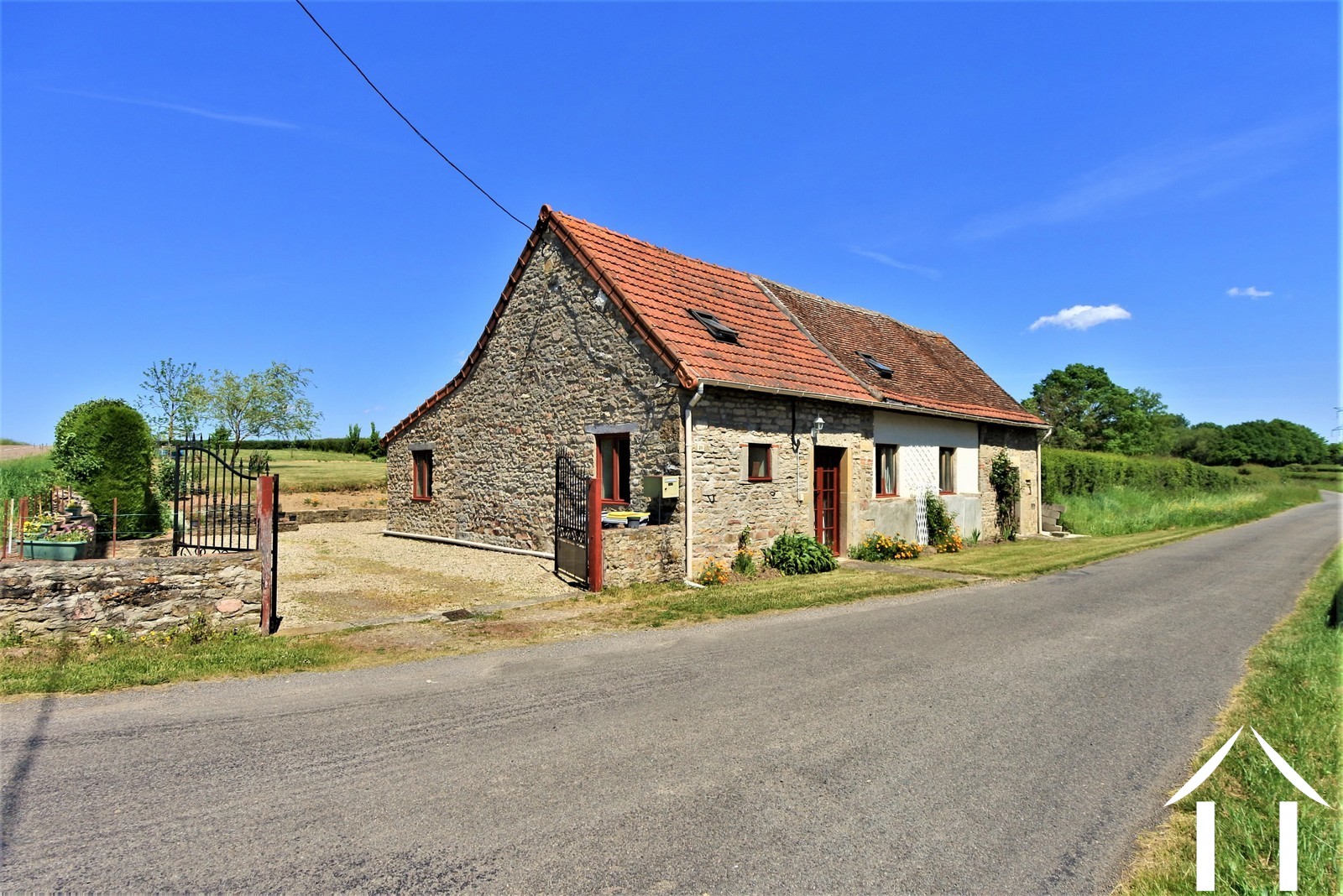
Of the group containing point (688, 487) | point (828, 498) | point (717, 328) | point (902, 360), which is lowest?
point (828, 498)

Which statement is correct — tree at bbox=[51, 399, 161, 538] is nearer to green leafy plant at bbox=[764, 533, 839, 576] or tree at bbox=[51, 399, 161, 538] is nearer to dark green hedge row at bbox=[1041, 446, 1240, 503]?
green leafy plant at bbox=[764, 533, 839, 576]

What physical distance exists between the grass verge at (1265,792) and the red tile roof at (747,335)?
798 cm

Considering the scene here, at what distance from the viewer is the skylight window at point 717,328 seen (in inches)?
556

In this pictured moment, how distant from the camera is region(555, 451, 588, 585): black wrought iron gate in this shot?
1186cm

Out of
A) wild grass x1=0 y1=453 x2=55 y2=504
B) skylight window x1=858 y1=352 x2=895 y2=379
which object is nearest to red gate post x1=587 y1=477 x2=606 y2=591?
skylight window x1=858 y1=352 x2=895 y2=379

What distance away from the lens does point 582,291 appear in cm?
1424

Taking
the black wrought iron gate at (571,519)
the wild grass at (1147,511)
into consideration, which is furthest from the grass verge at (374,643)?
the wild grass at (1147,511)

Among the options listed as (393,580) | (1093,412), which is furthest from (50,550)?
(1093,412)

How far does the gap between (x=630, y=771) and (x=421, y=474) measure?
52.6 ft

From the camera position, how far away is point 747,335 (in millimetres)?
14906

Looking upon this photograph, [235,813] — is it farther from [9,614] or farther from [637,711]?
[9,614]

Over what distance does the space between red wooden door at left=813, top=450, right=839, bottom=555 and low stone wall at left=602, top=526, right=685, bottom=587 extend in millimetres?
4007

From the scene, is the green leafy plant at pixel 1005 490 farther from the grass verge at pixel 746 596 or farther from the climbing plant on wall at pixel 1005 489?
the grass verge at pixel 746 596

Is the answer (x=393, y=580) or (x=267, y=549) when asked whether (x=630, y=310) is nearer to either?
(x=393, y=580)
